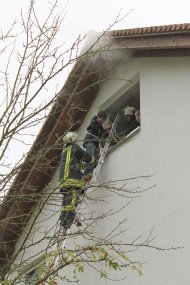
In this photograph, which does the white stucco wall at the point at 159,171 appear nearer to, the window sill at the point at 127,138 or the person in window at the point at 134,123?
the window sill at the point at 127,138

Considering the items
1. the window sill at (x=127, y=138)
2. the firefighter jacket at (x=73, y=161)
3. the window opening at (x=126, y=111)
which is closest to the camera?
the window sill at (x=127, y=138)

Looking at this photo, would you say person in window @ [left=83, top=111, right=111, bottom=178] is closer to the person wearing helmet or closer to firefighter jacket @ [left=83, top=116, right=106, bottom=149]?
firefighter jacket @ [left=83, top=116, right=106, bottom=149]

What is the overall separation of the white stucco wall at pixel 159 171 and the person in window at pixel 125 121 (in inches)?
24.1

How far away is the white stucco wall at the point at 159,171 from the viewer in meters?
6.00

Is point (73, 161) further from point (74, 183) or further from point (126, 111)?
point (126, 111)

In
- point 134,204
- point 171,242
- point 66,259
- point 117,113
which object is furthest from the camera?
point 117,113

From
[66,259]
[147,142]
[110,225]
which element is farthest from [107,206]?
[66,259]

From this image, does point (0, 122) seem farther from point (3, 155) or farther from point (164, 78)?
point (164, 78)

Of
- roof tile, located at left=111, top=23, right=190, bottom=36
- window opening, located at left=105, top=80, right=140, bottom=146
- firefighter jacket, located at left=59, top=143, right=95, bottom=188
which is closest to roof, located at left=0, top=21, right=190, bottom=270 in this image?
roof tile, located at left=111, top=23, right=190, bottom=36

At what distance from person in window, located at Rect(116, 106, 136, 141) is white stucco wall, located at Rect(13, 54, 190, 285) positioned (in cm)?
61

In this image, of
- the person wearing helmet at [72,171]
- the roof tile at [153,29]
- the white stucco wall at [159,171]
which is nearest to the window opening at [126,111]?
the white stucco wall at [159,171]

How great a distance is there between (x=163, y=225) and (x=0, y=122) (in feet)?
6.69

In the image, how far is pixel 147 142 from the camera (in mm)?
7191

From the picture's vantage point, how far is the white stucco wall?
6.00 meters
